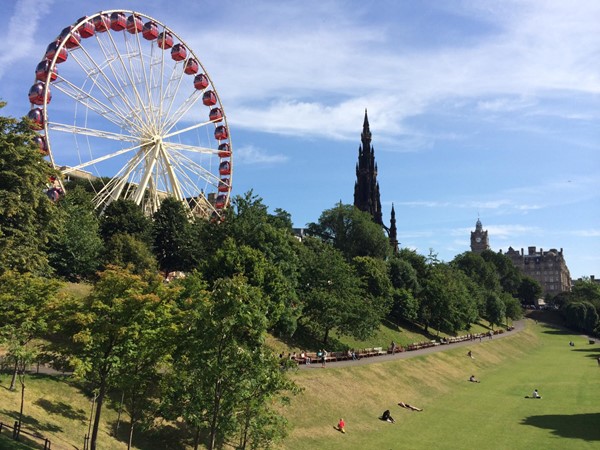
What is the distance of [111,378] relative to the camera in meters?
22.3

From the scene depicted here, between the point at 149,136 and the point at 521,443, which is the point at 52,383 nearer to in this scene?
the point at 521,443

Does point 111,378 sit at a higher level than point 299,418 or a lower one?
higher

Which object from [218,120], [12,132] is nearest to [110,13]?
[218,120]

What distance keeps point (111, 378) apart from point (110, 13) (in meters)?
48.9

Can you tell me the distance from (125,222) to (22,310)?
3839 centimetres

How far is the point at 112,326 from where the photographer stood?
22406mm

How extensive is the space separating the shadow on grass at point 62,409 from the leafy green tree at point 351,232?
8746 cm

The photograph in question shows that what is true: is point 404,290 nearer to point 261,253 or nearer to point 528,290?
point 261,253

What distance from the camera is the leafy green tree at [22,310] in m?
23.5

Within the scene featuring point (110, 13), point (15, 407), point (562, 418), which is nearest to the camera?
point (15, 407)

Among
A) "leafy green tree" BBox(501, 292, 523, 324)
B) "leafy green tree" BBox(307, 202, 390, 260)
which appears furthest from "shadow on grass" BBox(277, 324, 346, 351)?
"leafy green tree" BBox(501, 292, 523, 324)

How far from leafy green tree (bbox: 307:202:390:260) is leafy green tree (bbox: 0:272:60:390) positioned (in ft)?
292

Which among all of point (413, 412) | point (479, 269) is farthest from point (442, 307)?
point (479, 269)

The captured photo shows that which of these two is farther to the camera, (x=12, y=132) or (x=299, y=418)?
(x=12, y=132)
